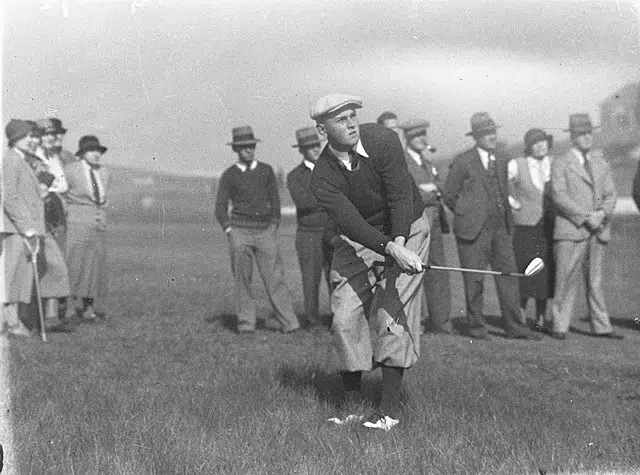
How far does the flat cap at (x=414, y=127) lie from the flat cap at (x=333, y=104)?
2.15m

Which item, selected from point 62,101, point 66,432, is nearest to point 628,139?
point 62,101

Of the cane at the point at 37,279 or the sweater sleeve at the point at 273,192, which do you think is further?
the sweater sleeve at the point at 273,192

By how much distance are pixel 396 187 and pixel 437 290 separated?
12.1 feet

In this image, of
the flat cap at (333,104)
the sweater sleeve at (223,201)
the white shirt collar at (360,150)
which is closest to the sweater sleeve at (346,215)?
the white shirt collar at (360,150)

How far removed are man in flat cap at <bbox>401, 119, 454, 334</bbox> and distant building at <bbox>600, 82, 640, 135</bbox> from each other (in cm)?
163

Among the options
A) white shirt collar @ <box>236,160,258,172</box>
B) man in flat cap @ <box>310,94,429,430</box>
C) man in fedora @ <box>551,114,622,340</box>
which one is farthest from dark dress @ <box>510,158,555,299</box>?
man in flat cap @ <box>310,94,429,430</box>

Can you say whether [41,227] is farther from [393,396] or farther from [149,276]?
[393,396]

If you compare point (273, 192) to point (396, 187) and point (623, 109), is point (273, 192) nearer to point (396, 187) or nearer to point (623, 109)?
point (623, 109)

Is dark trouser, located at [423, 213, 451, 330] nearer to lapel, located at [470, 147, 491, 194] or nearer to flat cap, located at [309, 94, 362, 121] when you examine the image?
lapel, located at [470, 147, 491, 194]

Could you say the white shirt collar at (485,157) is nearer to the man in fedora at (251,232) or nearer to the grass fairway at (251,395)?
the grass fairway at (251,395)

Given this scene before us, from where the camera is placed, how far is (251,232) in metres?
9.30

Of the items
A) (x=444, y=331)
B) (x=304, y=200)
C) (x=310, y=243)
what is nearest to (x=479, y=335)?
(x=444, y=331)

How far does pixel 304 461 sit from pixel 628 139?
A: 413 centimetres

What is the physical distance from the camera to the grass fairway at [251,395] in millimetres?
5355
